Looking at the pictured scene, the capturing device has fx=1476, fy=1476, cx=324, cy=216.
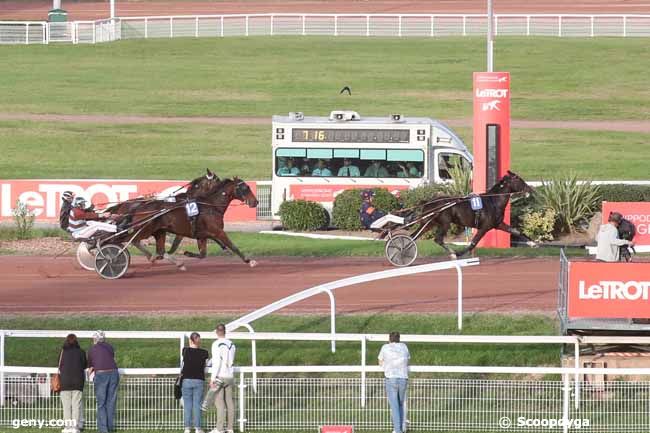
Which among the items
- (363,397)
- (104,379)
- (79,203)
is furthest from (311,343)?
(79,203)

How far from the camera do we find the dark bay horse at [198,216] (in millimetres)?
24047

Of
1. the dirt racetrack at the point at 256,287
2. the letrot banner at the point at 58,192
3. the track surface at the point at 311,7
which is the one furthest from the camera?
the track surface at the point at 311,7

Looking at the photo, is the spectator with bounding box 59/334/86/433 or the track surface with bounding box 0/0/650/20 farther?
the track surface with bounding box 0/0/650/20

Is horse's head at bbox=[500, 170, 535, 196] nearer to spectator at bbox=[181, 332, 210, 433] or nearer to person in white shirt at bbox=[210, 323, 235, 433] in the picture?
person in white shirt at bbox=[210, 323, 235, 433]

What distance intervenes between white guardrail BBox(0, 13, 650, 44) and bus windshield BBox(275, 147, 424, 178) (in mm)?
32525

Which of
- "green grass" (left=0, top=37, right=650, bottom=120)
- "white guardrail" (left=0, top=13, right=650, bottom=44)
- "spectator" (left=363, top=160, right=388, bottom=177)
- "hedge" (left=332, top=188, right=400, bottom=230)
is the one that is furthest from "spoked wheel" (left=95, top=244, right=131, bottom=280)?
"white guardrail" (left=0, top=13, right=650, bottom=44)

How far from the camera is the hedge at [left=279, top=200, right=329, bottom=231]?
3052 centimetres

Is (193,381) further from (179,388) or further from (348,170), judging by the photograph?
(348,170)

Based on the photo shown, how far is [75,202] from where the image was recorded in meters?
23.9

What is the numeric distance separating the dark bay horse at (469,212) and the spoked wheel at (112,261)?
4.87 metres

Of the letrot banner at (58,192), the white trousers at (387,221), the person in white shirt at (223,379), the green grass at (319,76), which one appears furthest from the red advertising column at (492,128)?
the green grass at (319,76)

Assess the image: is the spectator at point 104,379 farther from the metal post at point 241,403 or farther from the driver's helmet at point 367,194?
the driver's helmet at point 367,194

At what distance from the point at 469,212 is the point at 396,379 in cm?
948

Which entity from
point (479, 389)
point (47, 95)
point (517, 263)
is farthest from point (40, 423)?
point (47, 95)
